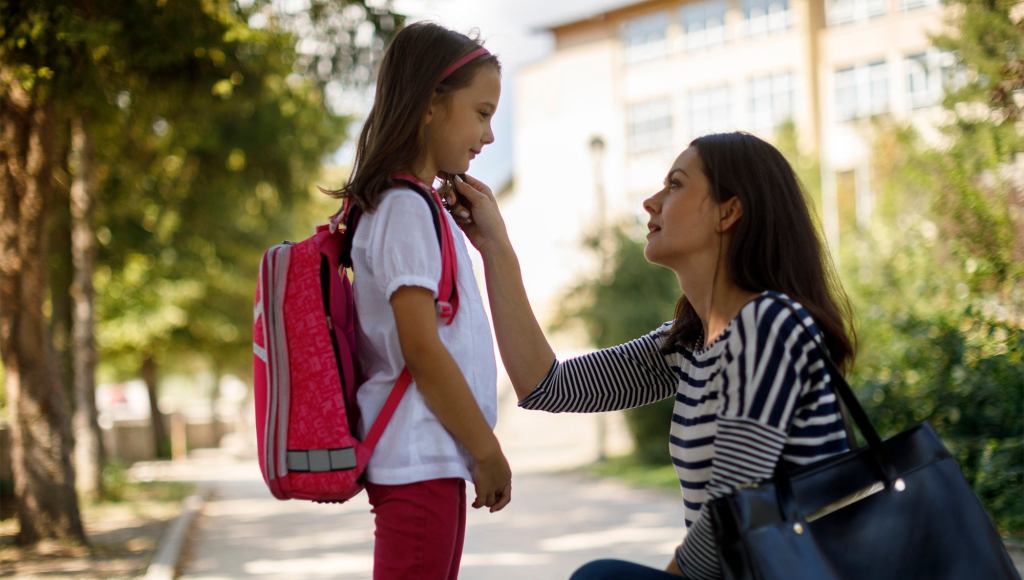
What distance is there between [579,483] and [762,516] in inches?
610

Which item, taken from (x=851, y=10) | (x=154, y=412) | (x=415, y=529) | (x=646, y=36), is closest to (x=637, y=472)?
(x=415, y=529)

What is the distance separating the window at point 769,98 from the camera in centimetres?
4253

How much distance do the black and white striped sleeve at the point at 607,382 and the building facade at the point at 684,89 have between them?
33980mm

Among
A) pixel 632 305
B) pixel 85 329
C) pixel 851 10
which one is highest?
pixel 851 10

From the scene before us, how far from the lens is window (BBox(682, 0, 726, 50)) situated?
44.3m

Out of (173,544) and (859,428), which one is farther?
(173,544)

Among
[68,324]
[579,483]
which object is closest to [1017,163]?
[579,483]

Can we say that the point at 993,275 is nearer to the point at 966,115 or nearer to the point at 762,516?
the point at 966,115

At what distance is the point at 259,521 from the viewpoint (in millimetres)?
12914

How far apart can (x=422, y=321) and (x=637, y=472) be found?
1564 cm

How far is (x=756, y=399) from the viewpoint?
88.6 inches

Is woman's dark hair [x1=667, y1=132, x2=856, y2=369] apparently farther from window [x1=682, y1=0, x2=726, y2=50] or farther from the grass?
window [x1=682, y1=0, x2=726, y2=50]

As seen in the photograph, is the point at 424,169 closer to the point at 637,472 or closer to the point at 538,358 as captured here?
the point at 538,358

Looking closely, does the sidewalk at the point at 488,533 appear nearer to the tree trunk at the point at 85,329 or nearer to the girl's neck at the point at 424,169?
the tree trunk at the point at 85,329
